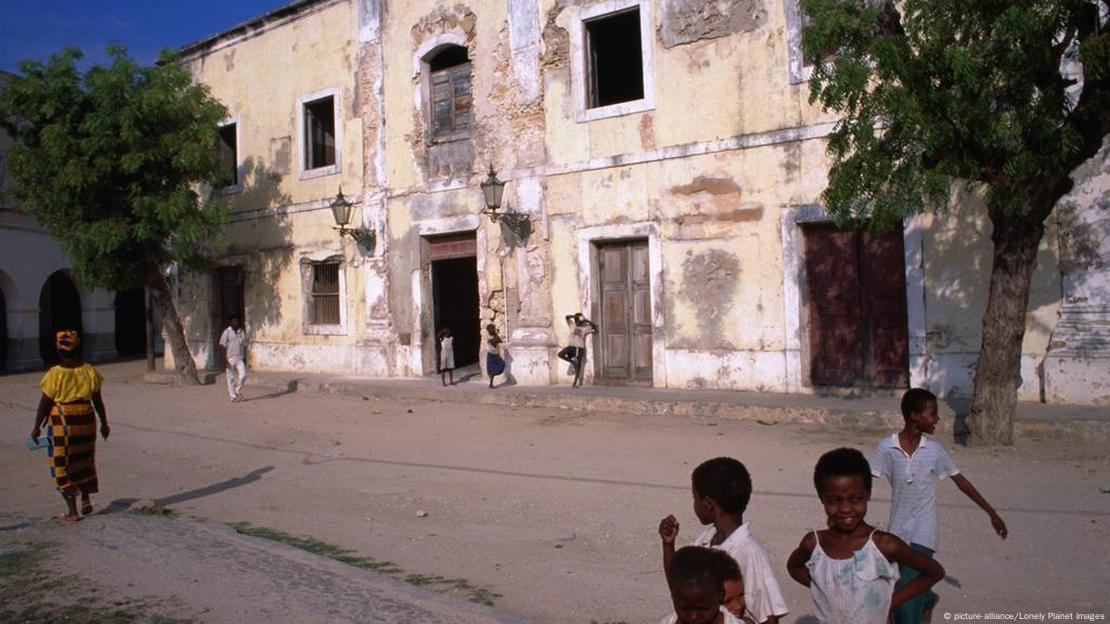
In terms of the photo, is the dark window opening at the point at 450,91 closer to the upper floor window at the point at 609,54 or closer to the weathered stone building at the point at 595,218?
the weathered stone building at the point at 595,218

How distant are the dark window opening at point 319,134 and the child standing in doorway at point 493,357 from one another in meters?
5.79

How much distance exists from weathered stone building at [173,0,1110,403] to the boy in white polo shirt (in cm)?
639

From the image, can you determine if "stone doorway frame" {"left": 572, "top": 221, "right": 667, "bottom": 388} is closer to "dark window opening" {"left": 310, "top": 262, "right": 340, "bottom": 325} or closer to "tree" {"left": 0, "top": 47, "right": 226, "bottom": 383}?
"dark window opening" {"left": 310, "top": 262, "right": 340, "bottom": 325}

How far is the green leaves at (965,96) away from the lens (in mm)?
6785

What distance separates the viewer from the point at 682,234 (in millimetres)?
12242

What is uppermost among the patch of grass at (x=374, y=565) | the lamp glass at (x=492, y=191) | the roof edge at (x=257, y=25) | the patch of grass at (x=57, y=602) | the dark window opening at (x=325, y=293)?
Result: the roof edge at (x=257, y=25)

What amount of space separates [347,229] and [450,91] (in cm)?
304

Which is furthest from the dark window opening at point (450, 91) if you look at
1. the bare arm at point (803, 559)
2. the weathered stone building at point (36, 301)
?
the bare arm at point (803, 559)

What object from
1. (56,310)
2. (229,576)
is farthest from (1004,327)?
(56,310)

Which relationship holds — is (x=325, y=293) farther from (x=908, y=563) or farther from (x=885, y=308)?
(x=908, y=563)

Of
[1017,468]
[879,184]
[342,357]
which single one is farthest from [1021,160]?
[342,357]

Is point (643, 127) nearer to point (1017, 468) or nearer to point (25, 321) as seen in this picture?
point (1017, 468)

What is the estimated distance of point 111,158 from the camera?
15016 mm

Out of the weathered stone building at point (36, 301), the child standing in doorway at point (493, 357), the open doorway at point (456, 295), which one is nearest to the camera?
the child standing in doorway at point (493, 357)
